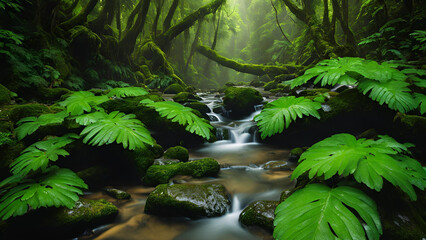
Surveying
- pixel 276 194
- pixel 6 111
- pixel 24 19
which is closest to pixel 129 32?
pixel 24 19

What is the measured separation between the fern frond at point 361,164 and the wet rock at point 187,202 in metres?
1.38

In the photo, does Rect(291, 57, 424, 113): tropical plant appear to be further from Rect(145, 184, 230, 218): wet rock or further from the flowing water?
Rect(145, 184, 230, 218): wet rock

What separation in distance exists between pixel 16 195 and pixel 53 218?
44 centimetres

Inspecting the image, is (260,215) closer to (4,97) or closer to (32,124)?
(32,124)

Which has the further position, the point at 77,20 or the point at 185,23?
the point at 185,23

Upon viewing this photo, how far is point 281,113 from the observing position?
9.14ft

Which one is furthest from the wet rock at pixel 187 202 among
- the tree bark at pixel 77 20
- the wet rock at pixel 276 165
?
the tree bark at pixel 77 20

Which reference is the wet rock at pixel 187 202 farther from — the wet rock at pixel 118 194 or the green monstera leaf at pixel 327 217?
the green monstera leaf at pixel 327 217

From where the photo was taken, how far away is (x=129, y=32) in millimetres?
12297

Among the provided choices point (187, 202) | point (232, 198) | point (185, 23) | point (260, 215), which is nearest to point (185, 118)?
point (187, 202)

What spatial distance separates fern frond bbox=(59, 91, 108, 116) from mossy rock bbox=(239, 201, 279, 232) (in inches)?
104

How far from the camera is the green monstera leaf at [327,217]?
1159mm

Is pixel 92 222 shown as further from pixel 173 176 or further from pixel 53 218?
pixel 173 176

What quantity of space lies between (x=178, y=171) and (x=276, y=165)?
1.94 metres
